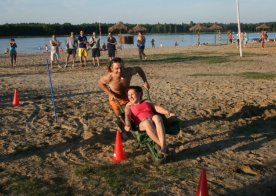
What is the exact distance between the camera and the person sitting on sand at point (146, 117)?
5.55 meters

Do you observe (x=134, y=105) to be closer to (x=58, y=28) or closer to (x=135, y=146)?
(x=135, y=146)

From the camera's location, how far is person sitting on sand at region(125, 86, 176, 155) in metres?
5.55

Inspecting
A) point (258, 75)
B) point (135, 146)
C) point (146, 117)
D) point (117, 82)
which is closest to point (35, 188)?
point (146, 117)

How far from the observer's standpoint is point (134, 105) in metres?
5.97

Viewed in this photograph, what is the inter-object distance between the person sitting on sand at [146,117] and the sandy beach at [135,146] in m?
0.38

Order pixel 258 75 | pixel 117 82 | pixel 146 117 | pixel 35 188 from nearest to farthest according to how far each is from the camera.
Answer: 1. pixel 35 188
2. pixel 146 117
3. pixel 117 82
4. pixel 258 75

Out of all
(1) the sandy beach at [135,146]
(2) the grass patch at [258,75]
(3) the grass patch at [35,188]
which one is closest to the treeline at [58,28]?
(2) the grass patch at [258,75]

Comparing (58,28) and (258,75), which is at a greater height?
(58,28)

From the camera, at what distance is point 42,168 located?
5453 mm

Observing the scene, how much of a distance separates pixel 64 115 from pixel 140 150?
2.79 metres

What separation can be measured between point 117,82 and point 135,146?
106 cm

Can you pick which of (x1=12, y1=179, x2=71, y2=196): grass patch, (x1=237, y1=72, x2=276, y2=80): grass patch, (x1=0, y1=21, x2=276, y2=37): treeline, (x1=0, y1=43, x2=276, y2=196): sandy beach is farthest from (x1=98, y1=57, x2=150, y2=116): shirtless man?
(x1=0, y1=21, x2=276, y2=37): treeline

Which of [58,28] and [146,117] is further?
[58,28]

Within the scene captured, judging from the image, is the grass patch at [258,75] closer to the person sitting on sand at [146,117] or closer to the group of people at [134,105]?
the group of people at [134,105]
